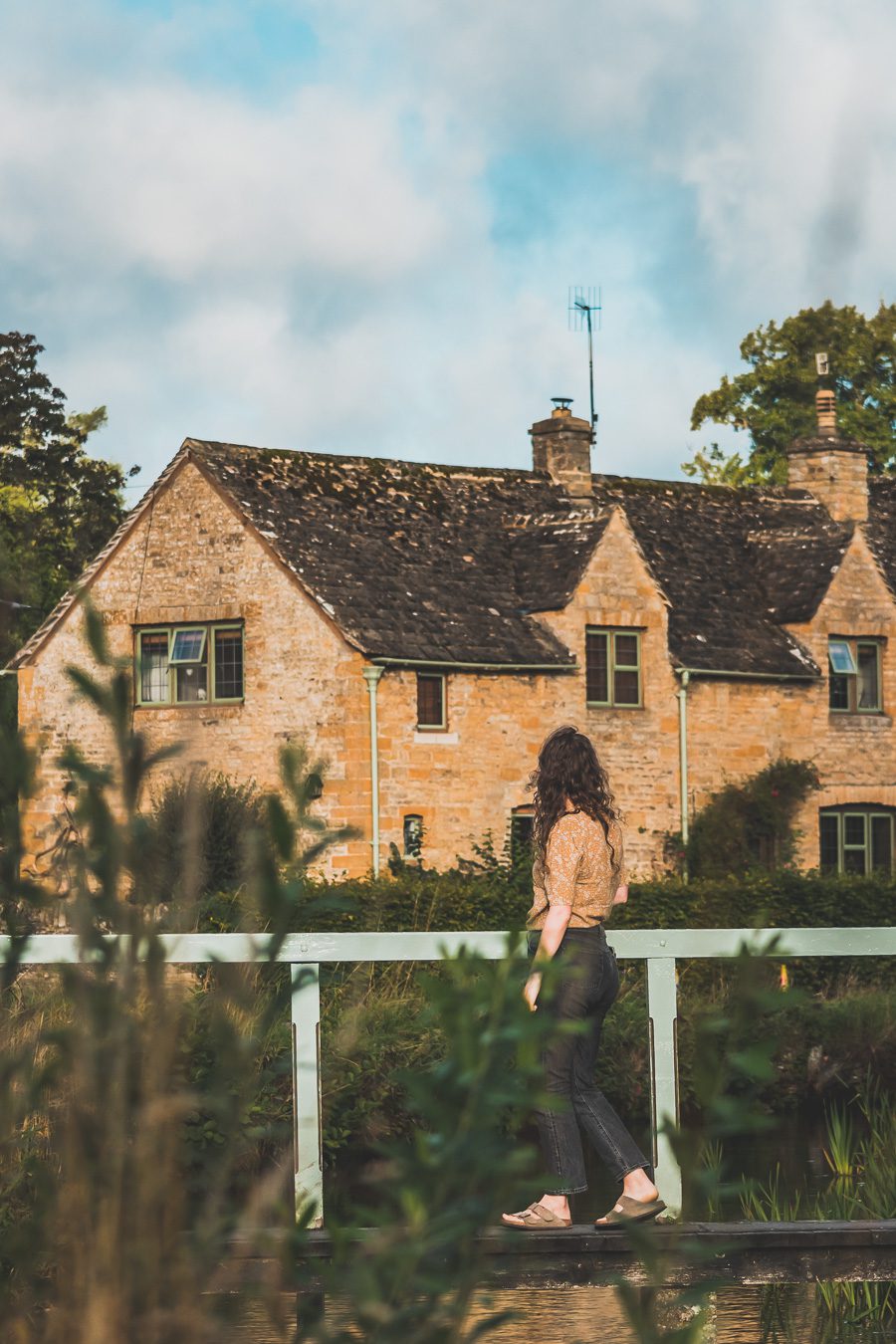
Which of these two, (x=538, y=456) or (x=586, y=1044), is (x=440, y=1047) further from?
(x=538, y=456)

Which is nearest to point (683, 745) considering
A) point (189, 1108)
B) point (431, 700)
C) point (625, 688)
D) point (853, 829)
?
point (625, 688)

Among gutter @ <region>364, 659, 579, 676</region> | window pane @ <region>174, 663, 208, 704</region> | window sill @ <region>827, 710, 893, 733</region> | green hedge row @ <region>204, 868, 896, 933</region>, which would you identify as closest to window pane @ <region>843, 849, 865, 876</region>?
window sill @ <region>827, 710, 893, 733</region>

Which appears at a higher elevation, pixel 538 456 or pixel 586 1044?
pixel 538 456

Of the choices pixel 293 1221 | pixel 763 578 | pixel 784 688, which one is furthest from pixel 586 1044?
pixel 763 578

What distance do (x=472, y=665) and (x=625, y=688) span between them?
2.96 metres

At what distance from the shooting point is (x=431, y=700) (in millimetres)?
29359

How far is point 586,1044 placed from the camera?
7430 mm

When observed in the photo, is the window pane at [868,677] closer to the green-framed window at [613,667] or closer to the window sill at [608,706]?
the green-framed window at [613,667]

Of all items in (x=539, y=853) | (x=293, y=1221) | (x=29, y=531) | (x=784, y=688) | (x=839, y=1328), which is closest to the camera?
(x=293, y=1221)

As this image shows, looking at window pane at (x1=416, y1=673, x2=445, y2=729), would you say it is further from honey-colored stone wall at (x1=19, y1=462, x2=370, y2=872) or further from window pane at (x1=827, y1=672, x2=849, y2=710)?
window pane at (x1=827, y1=672, x2=849, y2=710)

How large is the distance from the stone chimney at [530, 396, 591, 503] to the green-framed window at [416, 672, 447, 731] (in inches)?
264

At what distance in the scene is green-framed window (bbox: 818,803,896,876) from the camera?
32812 millimetres

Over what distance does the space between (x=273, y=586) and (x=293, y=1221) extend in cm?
2679

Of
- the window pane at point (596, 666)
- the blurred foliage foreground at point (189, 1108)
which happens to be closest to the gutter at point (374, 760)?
the window pane at point (596, 666)
